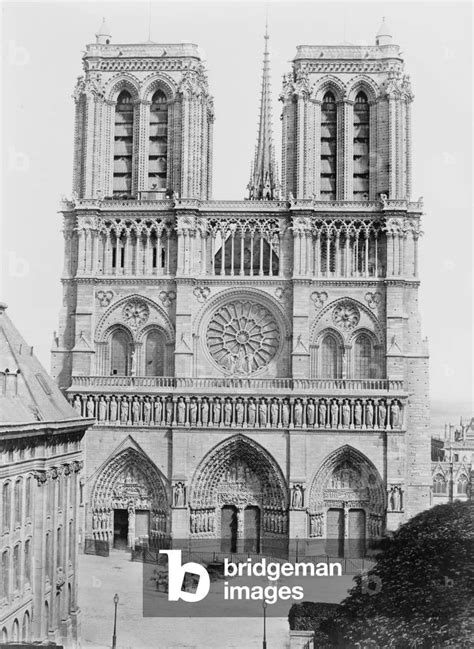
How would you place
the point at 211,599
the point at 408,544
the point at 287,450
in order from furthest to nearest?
the point at 287,450 < the point at 211,599 < the point at 408,544

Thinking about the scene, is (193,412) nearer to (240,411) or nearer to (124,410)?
(240,411)

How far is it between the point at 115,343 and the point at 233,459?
29.6ft

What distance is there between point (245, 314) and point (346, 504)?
37.6ft

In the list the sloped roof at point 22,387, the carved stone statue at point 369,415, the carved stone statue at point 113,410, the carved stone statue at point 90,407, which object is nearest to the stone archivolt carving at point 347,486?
the carved stone statue at point 369,415

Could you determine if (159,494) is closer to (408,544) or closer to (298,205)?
(298,205)

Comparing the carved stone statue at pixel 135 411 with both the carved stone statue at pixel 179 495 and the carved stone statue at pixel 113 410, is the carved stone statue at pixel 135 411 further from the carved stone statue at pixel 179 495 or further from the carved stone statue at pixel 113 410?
the carved stone statue at pixel 179 495

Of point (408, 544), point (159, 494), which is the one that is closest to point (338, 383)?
point (159, 494)

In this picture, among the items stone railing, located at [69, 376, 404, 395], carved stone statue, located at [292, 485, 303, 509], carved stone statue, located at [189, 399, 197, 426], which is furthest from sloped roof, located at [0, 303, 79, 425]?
carved stone statue, located at [292, 485, 303, 509]

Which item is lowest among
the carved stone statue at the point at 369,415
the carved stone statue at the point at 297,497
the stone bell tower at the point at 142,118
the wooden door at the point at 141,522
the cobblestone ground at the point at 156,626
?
the cobblestone ground at the point at 156,626

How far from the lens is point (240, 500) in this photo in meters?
54.3

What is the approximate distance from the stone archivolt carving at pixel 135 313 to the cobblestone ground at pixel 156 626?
14.1 m

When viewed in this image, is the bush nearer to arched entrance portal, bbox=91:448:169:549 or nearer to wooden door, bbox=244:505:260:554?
wooden door, bbox=244:505:260:554

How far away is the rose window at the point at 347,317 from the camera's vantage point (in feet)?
180

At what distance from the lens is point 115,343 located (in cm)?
5581
